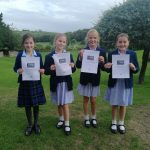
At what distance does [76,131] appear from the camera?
736 cm

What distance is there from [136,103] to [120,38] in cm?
359

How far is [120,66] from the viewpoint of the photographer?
7.05 m

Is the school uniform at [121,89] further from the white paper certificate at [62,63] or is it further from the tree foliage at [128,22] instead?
the tree foliage at [128,22]

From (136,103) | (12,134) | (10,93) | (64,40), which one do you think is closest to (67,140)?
(12,134)

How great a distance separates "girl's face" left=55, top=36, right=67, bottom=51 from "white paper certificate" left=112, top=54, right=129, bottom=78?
1.01m

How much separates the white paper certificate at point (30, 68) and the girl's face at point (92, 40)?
1099mm

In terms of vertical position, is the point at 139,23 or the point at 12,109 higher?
the point at 139,23

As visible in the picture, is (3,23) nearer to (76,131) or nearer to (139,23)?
(139,23)

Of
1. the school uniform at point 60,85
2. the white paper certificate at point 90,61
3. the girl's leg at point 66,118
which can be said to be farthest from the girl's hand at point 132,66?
the girl's leg at point 66,118

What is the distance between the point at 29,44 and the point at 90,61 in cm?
125

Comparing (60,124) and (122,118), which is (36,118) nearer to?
(60,124)

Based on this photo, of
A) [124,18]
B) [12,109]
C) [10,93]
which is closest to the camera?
[12,109]

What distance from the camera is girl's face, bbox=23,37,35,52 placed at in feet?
22.4

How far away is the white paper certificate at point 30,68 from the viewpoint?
6.78 metres
